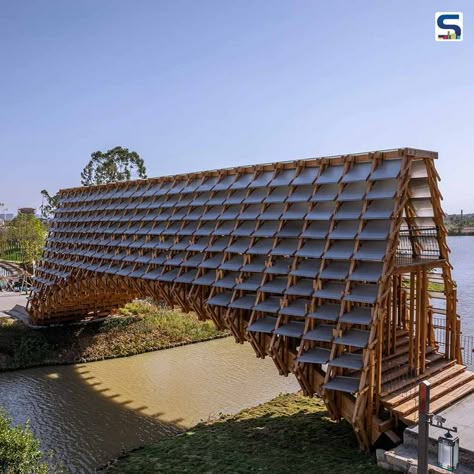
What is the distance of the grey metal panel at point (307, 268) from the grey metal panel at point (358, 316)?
4.09 ft

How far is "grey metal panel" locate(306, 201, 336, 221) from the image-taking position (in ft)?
39.6

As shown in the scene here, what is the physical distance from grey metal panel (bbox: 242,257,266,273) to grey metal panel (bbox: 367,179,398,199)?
3.57m

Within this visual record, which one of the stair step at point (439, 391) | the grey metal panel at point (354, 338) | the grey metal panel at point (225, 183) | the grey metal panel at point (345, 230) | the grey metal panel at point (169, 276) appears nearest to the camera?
the stair step at point (439, 391)

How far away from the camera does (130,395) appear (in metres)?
18.7

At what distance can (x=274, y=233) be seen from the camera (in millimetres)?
13188

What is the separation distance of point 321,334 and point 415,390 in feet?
8.10

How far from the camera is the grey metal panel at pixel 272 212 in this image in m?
13.4

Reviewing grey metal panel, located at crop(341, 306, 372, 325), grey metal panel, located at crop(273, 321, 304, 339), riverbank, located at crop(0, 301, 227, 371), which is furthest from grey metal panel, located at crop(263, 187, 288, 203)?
riverbank, located at crop(0, 301, 227, 371)

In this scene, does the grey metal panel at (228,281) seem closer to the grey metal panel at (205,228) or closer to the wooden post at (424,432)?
the grey metal panel at (205,228)

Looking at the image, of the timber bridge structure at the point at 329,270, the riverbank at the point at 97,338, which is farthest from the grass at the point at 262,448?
the riverbank at the point at 97,338

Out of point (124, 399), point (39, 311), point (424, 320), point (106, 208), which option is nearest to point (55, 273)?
point (39, 311)

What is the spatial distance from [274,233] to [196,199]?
4.38 m

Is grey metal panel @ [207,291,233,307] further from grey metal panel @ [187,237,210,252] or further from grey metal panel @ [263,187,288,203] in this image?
grey metal panel @ [263,187,288,203]

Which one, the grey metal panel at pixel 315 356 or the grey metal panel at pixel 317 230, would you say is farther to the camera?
the grey metal panel at pixel 317 230
